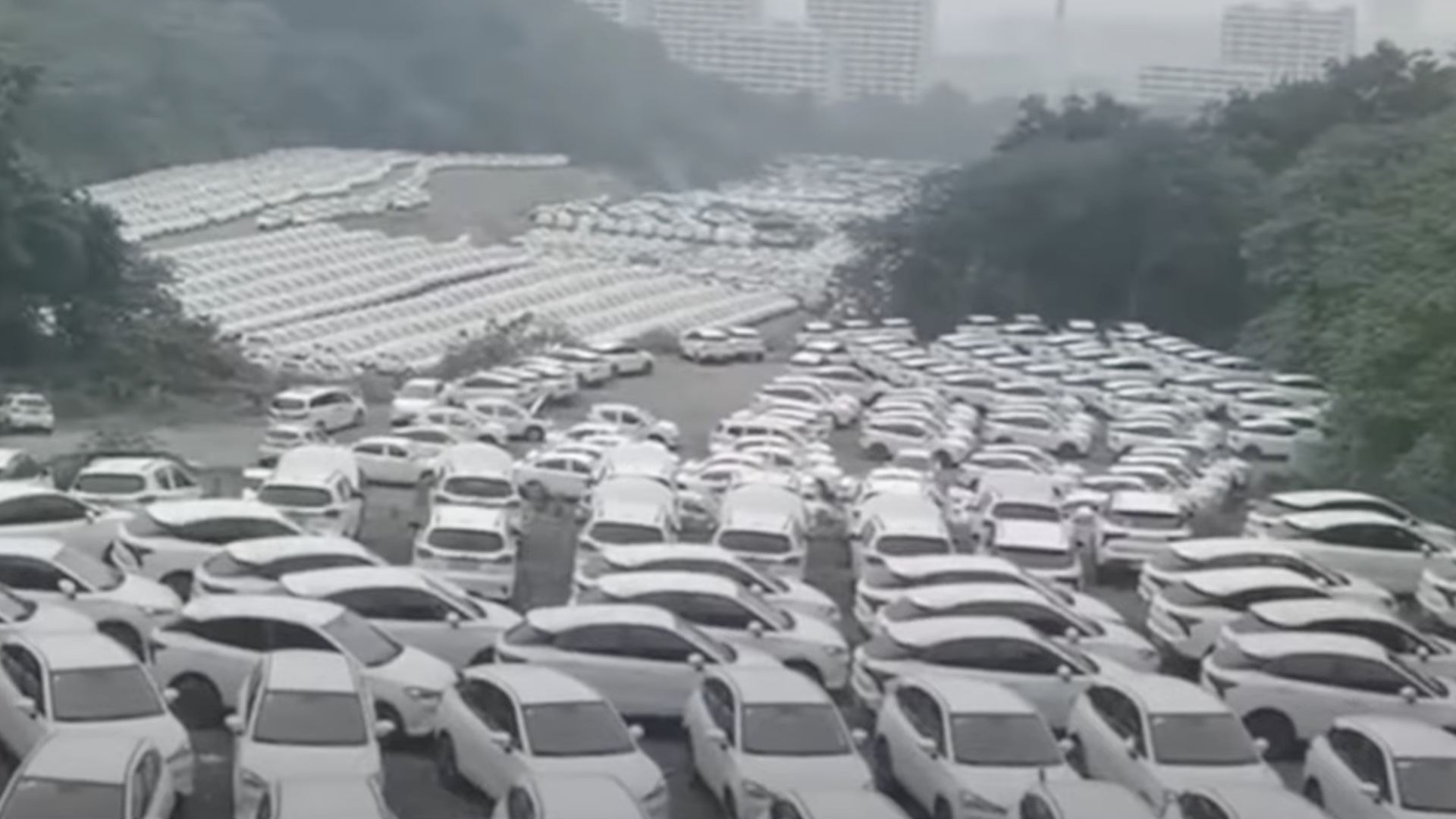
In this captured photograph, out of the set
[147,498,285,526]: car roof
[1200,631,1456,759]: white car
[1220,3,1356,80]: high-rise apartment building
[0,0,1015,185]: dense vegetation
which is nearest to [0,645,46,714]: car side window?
[147,498,285,526]: car roof

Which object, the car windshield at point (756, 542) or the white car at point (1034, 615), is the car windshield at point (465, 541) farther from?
the white car at point (1034, 615)

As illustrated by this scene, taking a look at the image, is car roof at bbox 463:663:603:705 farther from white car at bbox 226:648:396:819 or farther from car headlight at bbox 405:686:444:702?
white car at bbox 226:648:396:819

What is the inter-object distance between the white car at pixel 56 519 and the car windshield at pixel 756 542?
2.48 m

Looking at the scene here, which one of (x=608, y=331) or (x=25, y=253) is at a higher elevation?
(x=25, y=253)

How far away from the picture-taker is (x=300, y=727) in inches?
235

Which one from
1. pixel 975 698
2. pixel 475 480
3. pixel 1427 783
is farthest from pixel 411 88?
pixel 1427 783

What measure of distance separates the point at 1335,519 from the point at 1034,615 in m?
3.23

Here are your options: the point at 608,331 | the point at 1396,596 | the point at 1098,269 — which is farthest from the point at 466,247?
the point at 1396,596

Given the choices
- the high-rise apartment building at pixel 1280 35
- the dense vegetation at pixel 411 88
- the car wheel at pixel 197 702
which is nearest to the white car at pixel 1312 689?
the car wheel at pixel 197 702

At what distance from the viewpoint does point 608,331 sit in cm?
2598

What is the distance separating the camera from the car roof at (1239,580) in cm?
866

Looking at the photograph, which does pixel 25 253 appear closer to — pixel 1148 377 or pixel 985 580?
pixel 1148 377

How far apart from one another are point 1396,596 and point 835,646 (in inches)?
136

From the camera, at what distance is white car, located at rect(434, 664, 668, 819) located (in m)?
6.00
